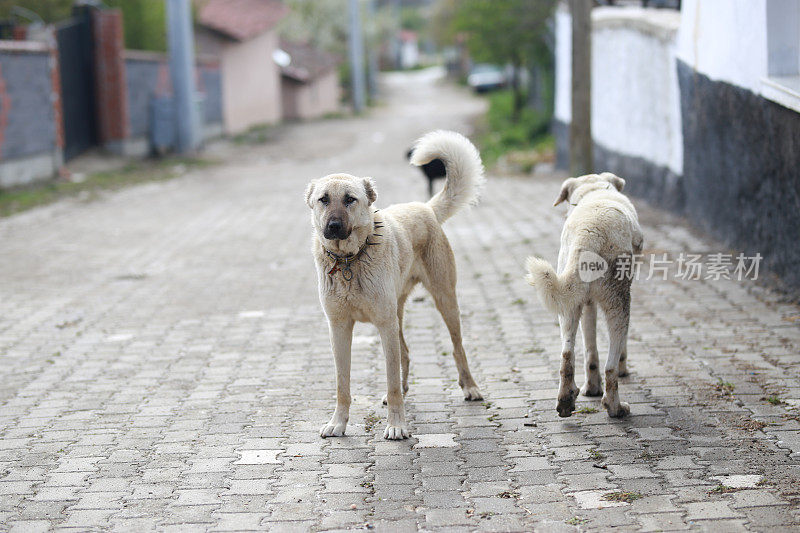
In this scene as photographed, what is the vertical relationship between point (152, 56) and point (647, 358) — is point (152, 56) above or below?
above

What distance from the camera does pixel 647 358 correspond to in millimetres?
6191

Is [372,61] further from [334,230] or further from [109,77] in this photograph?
[334,230]

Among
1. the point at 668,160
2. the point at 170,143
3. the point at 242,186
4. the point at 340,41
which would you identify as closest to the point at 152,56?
the point at 170,143

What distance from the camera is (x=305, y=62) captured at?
1727 inches

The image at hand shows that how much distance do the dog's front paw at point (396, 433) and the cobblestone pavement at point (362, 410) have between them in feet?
0.23

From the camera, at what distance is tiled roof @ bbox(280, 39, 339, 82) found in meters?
40.2

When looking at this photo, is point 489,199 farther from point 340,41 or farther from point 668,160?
point 340,41

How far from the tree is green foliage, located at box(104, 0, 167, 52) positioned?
8.98 m

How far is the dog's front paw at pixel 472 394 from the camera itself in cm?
553

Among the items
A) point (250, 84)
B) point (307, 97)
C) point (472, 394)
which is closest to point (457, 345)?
point (472, 394)

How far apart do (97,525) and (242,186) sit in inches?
579

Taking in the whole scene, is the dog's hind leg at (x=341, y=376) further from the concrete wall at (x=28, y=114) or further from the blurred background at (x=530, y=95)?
the concrete wall at (x=28, y=114)

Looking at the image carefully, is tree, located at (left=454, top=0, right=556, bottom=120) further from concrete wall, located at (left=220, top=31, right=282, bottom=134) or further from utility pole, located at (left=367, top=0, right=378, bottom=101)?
utility pole, located at (left=367, top=0, right=378, bottom=101)

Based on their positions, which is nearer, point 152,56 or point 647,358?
point 647,358
